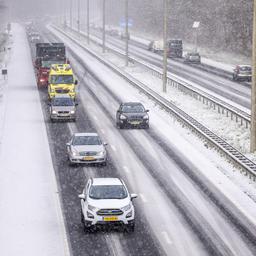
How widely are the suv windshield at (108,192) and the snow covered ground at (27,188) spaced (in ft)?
5.32

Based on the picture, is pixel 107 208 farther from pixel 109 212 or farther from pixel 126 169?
pixel 126 169

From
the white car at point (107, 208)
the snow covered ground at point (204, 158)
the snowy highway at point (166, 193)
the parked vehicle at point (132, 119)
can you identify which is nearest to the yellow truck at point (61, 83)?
the snow covered ground at point (204, 158)

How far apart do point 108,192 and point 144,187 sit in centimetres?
532

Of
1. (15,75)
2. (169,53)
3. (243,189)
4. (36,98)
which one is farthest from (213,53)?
(243,189)

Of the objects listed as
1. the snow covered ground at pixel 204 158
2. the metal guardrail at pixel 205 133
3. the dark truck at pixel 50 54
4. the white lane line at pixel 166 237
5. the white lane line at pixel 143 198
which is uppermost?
the dark truck at pixel 50 54

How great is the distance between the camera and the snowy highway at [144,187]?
22.8m

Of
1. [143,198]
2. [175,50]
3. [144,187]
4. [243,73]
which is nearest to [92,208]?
[143,198]

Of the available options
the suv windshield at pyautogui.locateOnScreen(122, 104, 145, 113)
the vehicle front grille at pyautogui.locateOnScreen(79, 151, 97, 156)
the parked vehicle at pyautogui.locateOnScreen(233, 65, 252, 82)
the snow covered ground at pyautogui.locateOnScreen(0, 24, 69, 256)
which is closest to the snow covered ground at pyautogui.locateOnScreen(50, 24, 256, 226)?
the suv windshield at pyautogui.locateOnScreen(122, 104, 145, 113)

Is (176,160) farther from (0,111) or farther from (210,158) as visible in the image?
(0,111)

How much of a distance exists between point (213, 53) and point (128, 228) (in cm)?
7952

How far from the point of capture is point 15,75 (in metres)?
73.8

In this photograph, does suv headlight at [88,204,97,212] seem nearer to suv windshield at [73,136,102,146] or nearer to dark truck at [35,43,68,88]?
suv windshield at [73,136,102,146]

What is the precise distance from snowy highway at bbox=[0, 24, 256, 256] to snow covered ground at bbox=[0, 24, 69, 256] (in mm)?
51

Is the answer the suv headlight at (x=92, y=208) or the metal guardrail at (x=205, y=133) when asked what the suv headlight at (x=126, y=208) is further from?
the metal guardrail at (x=205, y=133)
